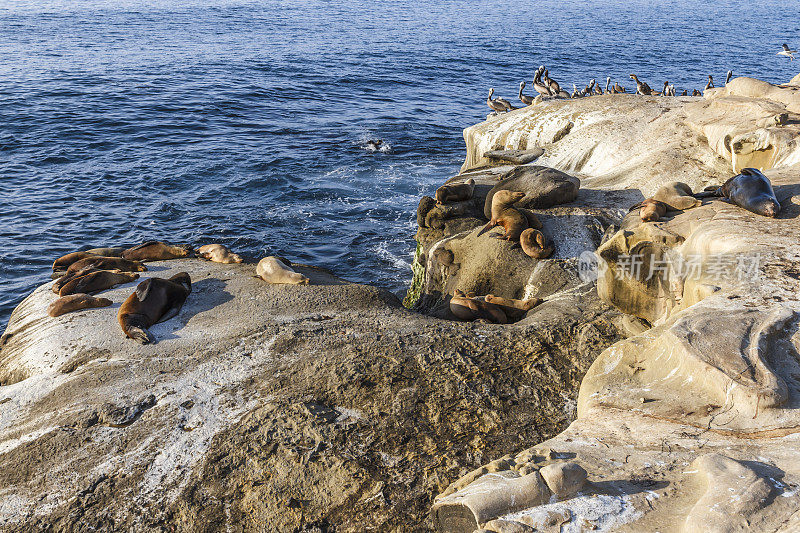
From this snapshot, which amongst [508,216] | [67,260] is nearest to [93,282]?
[67,260]

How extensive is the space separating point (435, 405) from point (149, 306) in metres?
3.50

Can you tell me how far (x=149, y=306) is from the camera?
7098 millimetres

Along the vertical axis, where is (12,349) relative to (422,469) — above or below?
below

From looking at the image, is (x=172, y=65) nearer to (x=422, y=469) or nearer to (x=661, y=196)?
(x=661, y=196)

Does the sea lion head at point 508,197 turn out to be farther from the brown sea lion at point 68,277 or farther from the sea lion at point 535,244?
the brown sea lion at point 68,277

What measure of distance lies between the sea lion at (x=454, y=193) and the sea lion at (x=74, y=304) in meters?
5.02

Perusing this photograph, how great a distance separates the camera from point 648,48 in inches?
1501

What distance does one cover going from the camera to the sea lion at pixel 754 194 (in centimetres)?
676

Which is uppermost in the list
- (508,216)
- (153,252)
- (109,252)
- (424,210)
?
(508,216)

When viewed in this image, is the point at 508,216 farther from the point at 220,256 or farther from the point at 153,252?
the point at 153,252

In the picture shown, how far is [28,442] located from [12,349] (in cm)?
237

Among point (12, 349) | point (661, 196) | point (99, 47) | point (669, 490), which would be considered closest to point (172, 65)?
point (99, 47)

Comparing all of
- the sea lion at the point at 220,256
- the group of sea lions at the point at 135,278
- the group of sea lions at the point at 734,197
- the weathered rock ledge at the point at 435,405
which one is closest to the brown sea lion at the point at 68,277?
the group of sea lions at the point at 135,278

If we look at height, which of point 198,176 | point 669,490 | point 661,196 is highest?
point 661,196
